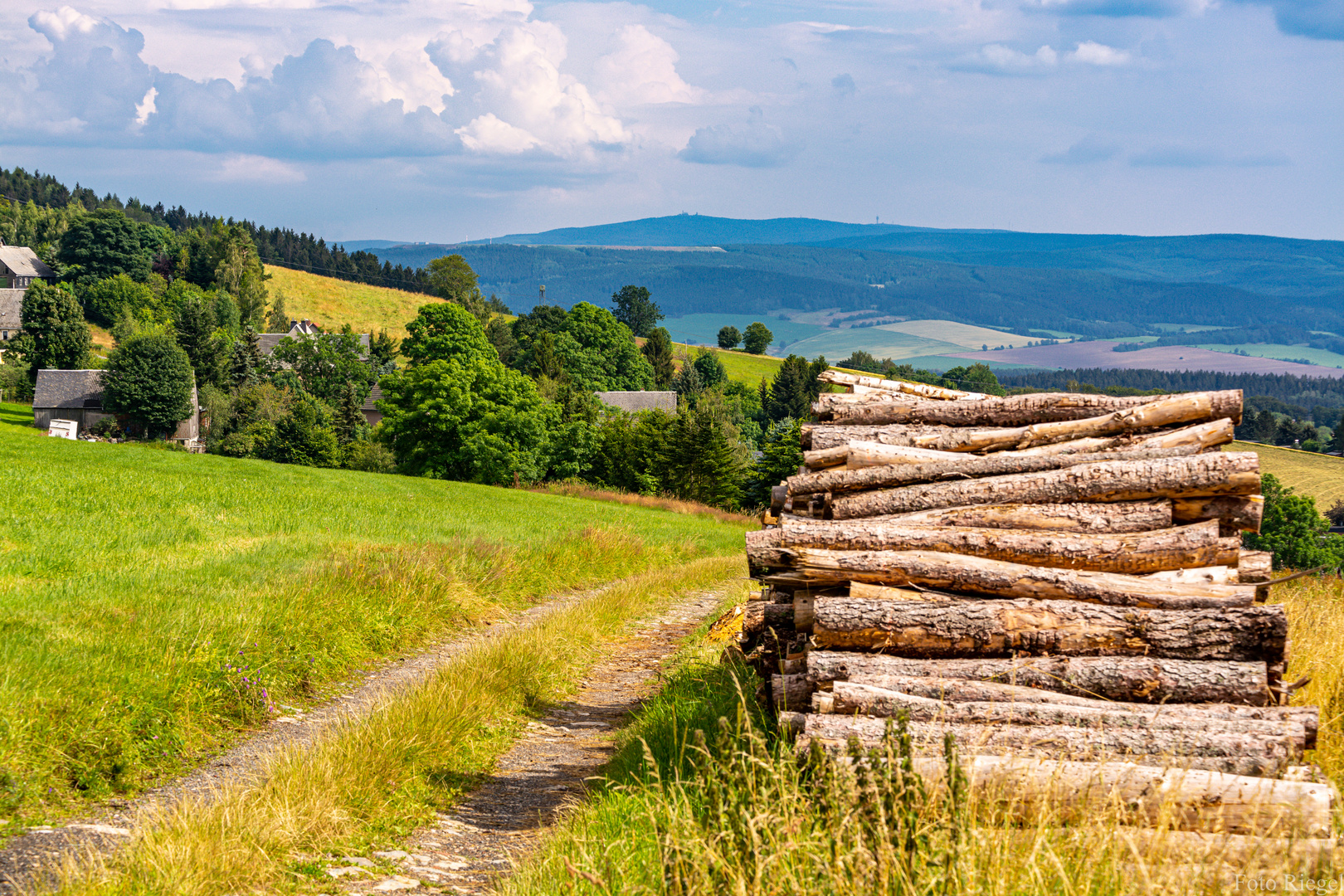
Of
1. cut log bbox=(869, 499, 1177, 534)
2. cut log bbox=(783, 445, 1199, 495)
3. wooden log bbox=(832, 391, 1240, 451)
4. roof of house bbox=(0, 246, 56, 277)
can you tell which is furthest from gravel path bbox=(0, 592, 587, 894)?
roof of house bbox=(0, 246, 56, 277)

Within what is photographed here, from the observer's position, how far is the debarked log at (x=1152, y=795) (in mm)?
4281

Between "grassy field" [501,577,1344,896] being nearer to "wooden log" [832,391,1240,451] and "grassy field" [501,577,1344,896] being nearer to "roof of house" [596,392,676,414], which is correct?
"wooden log" [832,391,1240,451]

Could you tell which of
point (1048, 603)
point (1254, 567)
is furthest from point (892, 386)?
point (1048, 603)

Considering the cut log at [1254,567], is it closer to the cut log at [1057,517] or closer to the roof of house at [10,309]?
the cut log at [1057,517]

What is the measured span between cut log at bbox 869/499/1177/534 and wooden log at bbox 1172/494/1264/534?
Answer: 0.33 ft

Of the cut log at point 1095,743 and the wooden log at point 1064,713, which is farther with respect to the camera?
the wooden log at point 1064,713

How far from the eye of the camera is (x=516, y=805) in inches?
271

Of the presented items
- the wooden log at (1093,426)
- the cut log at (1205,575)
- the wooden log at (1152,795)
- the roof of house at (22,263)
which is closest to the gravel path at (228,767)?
the wooden log at (1152,795)

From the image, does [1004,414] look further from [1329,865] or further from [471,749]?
[471,749]

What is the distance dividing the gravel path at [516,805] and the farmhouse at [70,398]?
79944mm

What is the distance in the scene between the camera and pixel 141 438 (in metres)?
79.9

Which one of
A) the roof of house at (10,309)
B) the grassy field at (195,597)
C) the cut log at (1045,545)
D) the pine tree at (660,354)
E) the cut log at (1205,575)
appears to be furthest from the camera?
the roof of house at (10,309)

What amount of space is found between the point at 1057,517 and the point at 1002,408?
1791 millimetres

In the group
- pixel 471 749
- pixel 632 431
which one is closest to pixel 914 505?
pixel 471 749
